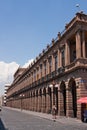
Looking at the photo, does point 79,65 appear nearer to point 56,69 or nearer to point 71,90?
point 71,90

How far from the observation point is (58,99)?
147 ft

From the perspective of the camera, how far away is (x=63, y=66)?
43.0 meters

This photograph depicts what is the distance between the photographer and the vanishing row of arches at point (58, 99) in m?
39.4

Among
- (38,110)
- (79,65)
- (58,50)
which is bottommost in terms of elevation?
(38,110)

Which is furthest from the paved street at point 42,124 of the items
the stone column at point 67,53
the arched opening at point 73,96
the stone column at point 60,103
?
the stone column at point 67,53

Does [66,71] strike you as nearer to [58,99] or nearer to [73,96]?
[73,96]

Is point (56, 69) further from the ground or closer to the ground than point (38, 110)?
further from the ground

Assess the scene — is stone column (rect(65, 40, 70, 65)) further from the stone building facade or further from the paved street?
the paved street

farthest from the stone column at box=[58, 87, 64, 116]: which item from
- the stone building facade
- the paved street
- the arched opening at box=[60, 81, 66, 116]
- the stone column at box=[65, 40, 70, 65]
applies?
the paved street

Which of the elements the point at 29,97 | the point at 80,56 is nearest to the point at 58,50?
the point at 80,56

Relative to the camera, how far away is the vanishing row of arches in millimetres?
Result: 39438

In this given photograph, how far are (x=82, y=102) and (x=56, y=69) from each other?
53.8 feet

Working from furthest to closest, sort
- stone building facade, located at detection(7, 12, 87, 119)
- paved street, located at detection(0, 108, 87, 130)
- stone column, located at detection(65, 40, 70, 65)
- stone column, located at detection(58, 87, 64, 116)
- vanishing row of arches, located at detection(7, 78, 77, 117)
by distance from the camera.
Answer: stone column, located at detection(58, 87, 64, 116) → stone column, located at detection(65, 40, 70, 65) → vanishing row of arches, located at detection(7, 78, 77, 117) → stone building facade, located at detection(7, 12, 87, 119) → paved street, located at detection(0, 108, 87, 130)

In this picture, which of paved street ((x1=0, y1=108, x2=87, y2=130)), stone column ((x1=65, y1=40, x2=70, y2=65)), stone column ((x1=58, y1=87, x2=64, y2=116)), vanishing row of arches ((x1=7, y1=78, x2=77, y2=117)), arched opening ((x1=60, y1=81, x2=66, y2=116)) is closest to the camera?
paved street ((x1=0, y1=108, x2=87, y2=130))
